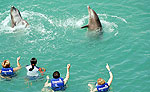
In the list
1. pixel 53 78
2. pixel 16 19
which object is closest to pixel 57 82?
pixel 53 78

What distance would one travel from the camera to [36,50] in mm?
15602

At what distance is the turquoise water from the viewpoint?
44.0 feet

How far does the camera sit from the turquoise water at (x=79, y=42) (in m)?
13.4

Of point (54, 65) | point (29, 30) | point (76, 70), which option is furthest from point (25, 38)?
point (76, 70)

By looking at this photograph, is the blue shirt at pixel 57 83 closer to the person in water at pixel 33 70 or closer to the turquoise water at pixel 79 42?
the turquoise water at pixel 79 42

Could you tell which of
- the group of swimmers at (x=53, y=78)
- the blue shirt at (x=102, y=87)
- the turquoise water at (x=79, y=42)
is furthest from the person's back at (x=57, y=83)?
the blue shirt at (x=102, y=87)

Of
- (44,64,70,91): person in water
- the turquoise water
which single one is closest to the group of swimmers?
(44,64,70,91): person in water

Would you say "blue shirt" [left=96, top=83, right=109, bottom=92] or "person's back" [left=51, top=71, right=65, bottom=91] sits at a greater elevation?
"person's back" [left=51, top=71, right=65, bottom=91]

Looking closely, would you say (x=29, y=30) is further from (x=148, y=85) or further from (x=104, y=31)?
(x=148, y=85)

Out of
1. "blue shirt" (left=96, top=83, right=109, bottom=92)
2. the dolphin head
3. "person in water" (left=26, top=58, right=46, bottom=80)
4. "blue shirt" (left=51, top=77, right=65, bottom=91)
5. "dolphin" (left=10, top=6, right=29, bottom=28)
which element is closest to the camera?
"blue shirt" (left=96, top=83, right=109, bottom=92)

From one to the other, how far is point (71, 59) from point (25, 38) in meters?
3.43

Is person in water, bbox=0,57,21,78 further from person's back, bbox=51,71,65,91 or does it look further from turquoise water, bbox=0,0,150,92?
person's back, bbox=51,71,65,91

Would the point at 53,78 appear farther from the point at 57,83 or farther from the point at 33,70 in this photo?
the point at 33,70

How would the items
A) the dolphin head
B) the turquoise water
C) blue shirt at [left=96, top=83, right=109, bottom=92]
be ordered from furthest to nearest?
the dolphin head → the turquoise water → blue shirt at [left=96, top=83, right=109, bottom=92]
